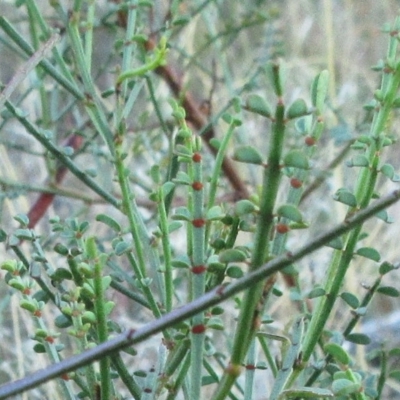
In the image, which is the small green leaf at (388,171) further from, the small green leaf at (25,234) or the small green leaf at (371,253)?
the small green leaf at (25,234)

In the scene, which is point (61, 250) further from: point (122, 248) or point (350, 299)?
point (350, 299)

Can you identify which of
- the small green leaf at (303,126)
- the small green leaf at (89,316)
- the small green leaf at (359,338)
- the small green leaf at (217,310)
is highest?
the small green leaf at (303,126)

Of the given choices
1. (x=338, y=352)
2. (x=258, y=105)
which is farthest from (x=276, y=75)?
(x=338, y=352)

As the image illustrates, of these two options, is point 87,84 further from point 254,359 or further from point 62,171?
point 62,171

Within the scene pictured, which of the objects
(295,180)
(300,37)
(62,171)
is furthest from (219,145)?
(300,37)

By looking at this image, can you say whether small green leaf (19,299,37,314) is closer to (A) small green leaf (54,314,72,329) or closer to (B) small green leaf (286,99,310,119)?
(A) small green leaf (54,314,72,329)

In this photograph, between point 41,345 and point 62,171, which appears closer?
point 41,345

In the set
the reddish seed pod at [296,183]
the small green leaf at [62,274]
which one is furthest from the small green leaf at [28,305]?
the reddish seed pod at [296,183]
